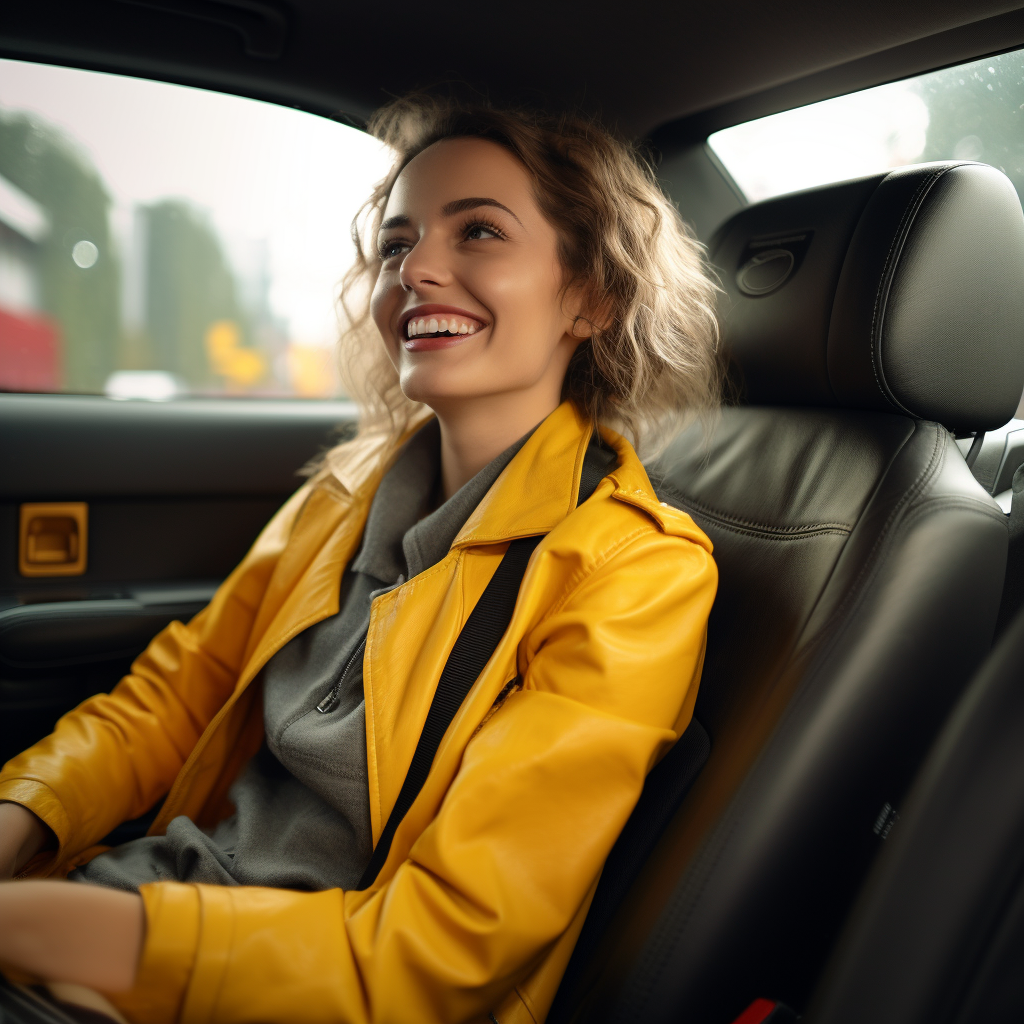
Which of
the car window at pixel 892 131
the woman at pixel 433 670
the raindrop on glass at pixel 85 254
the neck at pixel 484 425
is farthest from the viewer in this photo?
the raindrop on glass at pixel 85 254

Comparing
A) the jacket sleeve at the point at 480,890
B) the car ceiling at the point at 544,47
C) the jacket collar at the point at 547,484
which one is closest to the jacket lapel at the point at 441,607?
the jacket collar at the point at 547,484

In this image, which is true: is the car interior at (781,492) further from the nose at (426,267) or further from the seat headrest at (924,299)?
the nose at (426,267)

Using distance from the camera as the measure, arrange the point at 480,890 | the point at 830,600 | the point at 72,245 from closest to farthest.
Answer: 1. the point at 480,890
2. the point at 830,600
3. the point at 72,245

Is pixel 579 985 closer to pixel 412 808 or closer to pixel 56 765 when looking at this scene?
pixel 412 808

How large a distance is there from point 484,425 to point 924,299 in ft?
2.20

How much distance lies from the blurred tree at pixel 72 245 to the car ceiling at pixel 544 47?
0.92 feet

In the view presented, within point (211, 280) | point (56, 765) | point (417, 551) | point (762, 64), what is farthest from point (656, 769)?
point (211, 280)

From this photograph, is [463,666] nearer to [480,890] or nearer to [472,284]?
[480,890]

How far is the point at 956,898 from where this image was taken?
0.77 metres

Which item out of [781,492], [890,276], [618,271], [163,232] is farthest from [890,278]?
[163,232]

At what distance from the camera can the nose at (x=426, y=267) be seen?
4.33 ft

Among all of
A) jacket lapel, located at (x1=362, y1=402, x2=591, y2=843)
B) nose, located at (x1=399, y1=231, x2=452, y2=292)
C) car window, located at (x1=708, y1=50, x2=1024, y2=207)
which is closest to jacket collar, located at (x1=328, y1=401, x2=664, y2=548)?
jacket lapel, located at (x1=362, y1=402, x2=591, y2=843)

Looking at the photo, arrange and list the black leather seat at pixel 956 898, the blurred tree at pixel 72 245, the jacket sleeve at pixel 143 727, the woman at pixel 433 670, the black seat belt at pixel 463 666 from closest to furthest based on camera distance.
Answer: the black leather seat at pixel 956 898
the woman at pixel 433 670
the black seat belt at pixel 463 666
the jacket sleeve at pixel 143 727
the blurred tree at pixel 72 245

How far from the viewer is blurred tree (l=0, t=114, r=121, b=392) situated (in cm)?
191
